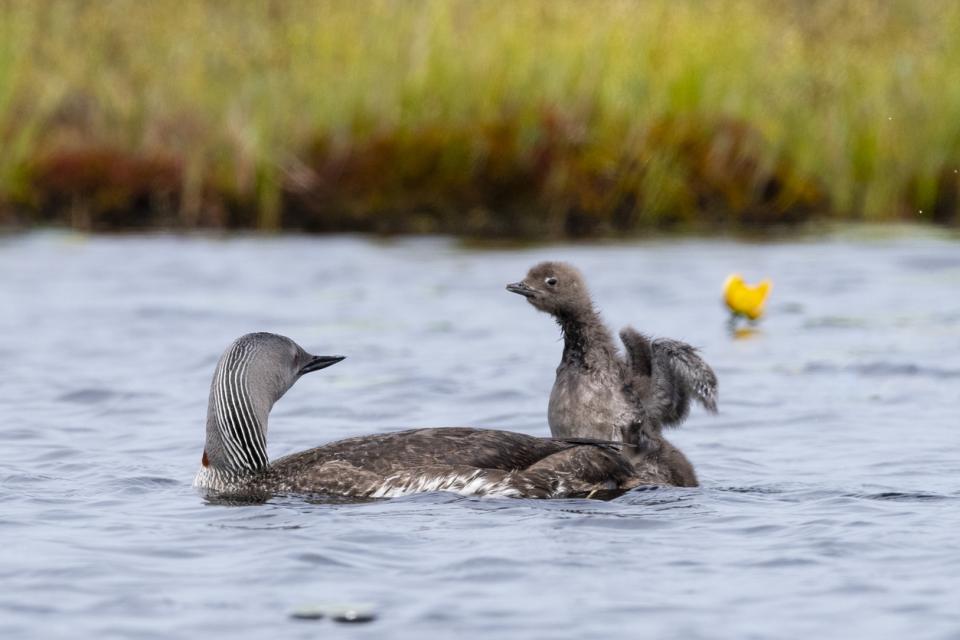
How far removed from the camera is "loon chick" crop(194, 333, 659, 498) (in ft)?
23.0

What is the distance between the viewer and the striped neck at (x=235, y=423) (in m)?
7.22

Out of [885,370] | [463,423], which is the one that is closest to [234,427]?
[463,423]

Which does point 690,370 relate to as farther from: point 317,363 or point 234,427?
point 234,427

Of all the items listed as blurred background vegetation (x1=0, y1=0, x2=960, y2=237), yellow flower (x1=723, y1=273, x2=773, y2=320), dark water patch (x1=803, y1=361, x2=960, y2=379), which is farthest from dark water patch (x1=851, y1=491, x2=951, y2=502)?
blurred background vegetation (x1=0, y1=0, x2=960, y2=237)

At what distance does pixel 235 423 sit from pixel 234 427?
18 mm

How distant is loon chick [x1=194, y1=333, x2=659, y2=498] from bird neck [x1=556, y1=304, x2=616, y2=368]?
955 mm

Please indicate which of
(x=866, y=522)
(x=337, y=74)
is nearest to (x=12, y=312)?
(x=337, y=74)

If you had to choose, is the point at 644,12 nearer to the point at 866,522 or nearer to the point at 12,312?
the point at 12,312

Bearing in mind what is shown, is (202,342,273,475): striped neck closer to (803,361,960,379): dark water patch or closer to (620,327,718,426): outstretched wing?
(620,327,718,426): outstretched wing

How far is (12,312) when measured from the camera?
42.8 ft

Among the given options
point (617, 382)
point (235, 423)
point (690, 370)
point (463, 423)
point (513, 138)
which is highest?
point (513, 138)

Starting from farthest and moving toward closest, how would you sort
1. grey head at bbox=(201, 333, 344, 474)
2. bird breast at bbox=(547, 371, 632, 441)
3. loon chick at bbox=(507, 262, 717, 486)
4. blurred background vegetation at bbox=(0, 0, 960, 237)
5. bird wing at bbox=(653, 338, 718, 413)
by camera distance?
1. blurred background vegetation at bbox=(0, 0, 960, 237)
2. bird breast at bbox=(547, 371, 632, 441)
3. loon chick at bbox=(507, 262, 717, 486)
4. bird wing at bbox=(653, 338, 718, 413)
5. grey head at bbox=(201, 333, 344, 474)

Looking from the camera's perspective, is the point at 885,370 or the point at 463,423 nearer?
the point at 463,423

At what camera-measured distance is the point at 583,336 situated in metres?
8.22
